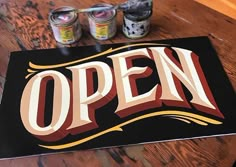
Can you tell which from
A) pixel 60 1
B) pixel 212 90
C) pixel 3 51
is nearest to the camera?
pixel 212 90

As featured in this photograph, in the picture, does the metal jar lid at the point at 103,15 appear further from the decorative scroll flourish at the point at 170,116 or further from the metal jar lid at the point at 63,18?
the decorative scroll flourish at the point at 170,116

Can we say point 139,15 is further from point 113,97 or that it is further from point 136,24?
point 113,97

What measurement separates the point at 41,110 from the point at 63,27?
0.73 ft

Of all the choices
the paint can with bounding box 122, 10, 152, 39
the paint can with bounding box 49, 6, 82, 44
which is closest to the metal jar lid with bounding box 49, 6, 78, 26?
the paint can with bounding box 49, 6, 82, 44

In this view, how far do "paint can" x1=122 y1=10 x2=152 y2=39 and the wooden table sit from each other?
0.02m

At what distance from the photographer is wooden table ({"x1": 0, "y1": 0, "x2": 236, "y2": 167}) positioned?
0.60 m

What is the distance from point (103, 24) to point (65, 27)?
0.10 metres

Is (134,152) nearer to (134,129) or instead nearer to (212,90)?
(134,129)

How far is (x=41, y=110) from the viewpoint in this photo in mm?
667

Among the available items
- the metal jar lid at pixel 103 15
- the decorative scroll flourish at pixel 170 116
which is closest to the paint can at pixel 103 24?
the metal jar lid at pixel 103 15

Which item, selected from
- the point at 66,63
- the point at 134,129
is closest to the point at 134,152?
the point at 134,129

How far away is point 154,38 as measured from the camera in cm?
81

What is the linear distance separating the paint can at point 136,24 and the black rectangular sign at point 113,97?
0.09 ft

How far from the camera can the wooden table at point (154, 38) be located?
60 cm
